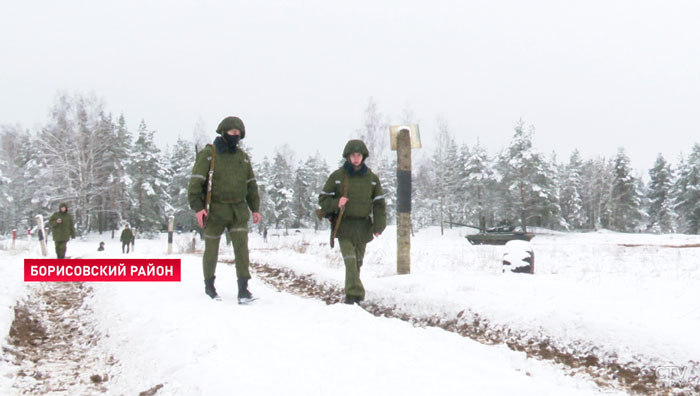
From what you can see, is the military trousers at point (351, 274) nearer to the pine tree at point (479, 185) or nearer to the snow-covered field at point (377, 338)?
the snow-covered field at point (377, 338)

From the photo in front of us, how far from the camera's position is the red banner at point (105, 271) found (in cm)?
764

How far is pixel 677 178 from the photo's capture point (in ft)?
170

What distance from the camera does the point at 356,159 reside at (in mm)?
5680

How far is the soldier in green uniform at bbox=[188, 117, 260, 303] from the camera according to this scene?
5.17 metres

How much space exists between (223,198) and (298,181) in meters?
59.0

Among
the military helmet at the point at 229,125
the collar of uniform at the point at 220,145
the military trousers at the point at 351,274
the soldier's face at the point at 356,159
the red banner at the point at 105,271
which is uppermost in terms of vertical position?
the military helmet at the point at 229,125

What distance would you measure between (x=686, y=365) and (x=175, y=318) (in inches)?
152

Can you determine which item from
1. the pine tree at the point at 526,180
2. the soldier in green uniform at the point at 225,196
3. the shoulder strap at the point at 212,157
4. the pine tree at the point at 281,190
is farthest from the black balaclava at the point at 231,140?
the pine tree at the point at 281,190

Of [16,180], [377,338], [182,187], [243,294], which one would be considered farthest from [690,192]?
[16,180]

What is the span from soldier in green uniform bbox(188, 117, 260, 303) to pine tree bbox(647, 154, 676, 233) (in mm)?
61230

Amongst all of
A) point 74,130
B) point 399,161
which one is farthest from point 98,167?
point 399,161

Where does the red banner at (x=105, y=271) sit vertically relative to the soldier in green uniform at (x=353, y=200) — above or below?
below

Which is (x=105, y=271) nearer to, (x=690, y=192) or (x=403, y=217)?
(x=403, y=217)

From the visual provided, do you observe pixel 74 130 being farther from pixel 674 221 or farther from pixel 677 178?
pixel 674 221
